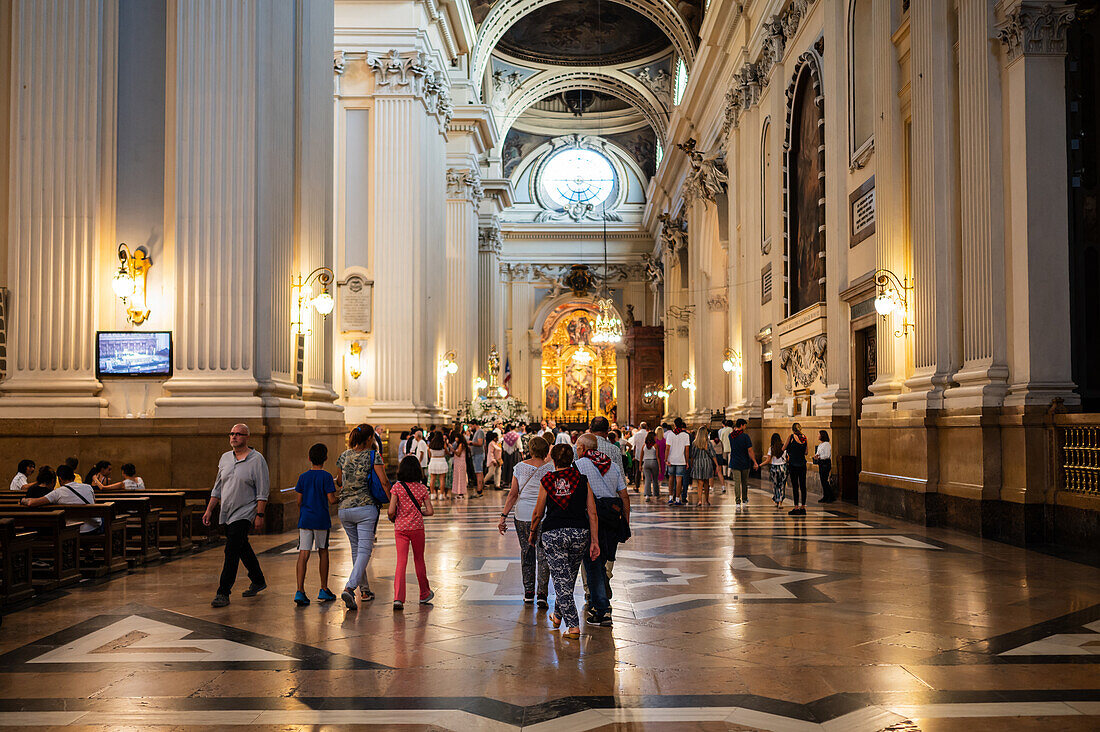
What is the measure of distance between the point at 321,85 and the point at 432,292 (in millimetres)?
11058

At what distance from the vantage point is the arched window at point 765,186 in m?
24.2

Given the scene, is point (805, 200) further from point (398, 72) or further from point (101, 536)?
point (101, 536)

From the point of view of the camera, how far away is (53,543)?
8.27 m

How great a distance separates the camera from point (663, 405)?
4800 centimetres

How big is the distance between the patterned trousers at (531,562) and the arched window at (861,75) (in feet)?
39.4

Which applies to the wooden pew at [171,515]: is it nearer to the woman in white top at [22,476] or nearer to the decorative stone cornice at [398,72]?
the woman in white top at [22,476]

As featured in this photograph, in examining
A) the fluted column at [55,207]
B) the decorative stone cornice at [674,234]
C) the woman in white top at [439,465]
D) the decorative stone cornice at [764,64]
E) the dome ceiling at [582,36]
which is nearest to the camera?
the fluted column at [55,207]

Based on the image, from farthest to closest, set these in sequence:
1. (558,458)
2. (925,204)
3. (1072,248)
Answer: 1. (925,204)
2. (1072,248)
3. (558,458)

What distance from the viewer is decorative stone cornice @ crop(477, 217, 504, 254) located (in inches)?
1770

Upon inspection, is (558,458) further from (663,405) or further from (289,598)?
(663,405)

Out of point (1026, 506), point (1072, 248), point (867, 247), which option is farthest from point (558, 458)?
point (867, 247)

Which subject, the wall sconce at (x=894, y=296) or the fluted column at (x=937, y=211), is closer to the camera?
the fluted column at (x=937, y=211)

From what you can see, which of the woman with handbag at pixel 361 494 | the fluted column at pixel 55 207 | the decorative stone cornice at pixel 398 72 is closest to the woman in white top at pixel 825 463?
the woman with handbag at pixel 361 494

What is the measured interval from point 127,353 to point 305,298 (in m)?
2.79
